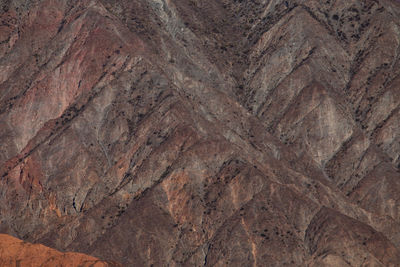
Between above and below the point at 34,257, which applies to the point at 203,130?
above

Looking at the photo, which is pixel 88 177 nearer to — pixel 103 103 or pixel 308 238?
pixel 103 103

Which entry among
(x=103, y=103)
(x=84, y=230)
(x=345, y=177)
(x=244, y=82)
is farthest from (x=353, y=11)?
(x=84, y=230)

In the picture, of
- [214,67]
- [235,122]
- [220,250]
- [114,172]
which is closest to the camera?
[220,250]

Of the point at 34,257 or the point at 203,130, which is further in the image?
the point at 203,130

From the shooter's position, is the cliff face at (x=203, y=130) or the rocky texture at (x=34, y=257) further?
the cliff face at (x=203, y=130)

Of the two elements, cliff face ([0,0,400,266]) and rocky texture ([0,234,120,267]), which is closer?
rocky texture ([0,234,120,267])
